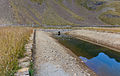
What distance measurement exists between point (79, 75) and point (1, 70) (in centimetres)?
565

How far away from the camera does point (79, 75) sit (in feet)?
27.5

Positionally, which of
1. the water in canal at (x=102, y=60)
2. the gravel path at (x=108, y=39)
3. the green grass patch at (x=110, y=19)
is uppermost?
the green grass patch at (x=110, y=19)

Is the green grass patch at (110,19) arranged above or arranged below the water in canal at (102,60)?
above

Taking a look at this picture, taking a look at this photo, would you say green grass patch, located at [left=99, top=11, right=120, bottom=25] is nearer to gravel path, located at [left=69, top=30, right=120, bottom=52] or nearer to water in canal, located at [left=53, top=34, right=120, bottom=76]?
gravel path, located at [left=69, top=30, right=120, bottom=52]

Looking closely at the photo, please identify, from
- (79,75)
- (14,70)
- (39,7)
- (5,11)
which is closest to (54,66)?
(79,75)

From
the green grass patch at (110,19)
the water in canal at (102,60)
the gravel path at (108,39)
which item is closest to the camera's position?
the water in canal at (102,60)

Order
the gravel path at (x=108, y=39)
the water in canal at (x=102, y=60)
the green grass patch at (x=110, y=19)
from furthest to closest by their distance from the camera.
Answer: the green grass patch at (x=110, y=19), the gravel path at (x=108, y=39), the water in canal at (x=102, y=60)

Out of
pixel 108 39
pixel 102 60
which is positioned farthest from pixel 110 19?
pixel 102 60

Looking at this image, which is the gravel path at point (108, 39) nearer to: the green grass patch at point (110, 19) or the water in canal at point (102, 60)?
the water in canal at point (102, 60)

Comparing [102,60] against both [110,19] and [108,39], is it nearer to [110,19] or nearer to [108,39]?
[108,39]

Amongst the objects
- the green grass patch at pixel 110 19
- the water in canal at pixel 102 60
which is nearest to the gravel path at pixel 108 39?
the water in canal at pixel 102 60

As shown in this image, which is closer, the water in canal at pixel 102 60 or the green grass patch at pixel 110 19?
the water in canal at pixel 102 60

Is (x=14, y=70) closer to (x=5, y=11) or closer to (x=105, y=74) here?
(x=105, y=74)

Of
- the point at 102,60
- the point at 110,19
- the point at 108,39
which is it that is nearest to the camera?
the point at 102,60
